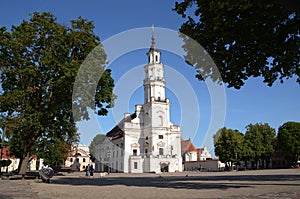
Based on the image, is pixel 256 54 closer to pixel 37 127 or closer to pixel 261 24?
pixel 261 24

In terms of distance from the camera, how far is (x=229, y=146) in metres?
67.0

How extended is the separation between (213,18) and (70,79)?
46.3 ft

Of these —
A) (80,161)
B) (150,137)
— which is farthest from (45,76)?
(80,161)

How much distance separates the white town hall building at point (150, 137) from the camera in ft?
231

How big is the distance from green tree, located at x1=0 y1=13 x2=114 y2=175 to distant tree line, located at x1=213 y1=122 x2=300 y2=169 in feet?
156

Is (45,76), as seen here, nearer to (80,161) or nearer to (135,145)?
(135,145)

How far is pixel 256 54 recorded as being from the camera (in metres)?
13.4

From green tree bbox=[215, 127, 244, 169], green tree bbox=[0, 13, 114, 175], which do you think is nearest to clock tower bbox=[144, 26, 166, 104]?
green tree bbox=[215, 127, 244, 169]

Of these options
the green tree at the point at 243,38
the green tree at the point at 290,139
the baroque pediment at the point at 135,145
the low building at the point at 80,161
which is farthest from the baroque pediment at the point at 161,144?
the green tree at the point at 243,38

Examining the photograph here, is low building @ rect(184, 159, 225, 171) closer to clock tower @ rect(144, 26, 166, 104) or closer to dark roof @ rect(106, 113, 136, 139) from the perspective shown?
clock tower @ rect(144, 26, 166, 104)

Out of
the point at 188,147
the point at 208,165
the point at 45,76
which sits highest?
the point at 45,76

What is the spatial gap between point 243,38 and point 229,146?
57.6m

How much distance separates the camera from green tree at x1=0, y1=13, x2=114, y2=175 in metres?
23.3

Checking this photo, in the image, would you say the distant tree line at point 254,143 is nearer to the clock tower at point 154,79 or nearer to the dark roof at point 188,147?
the clock tower at point 154,79
